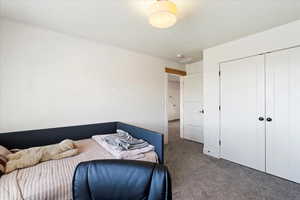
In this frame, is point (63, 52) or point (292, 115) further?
point (63, 52)

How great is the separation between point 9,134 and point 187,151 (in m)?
3.28

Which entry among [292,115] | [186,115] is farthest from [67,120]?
[292,115]

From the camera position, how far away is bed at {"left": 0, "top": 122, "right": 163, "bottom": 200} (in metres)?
1.09

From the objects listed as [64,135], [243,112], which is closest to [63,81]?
[64,135]

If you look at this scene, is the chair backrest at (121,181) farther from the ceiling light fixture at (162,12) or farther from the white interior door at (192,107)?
the white interior door at (192,107)

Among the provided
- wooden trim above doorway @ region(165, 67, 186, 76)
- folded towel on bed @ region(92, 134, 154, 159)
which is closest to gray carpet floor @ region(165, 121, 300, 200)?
folded towel on bed @ region(92, 134, 154, 159)

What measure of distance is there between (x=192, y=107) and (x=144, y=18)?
2.99 metres

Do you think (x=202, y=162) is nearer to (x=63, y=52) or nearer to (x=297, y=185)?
(x=297, y=185)

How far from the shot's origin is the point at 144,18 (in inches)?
76.0

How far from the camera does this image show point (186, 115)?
436cm

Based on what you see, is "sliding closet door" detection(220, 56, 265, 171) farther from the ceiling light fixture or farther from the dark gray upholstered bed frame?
the ceiling light fixture

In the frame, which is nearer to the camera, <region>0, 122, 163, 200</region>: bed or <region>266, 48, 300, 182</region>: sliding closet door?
<region>0, 122, 163, 200</region>: bed

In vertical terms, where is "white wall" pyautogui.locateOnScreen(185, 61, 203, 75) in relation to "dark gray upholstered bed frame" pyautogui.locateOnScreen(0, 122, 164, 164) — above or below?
above

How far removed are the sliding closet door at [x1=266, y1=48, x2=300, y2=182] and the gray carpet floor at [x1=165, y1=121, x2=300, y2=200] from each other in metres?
0.26
